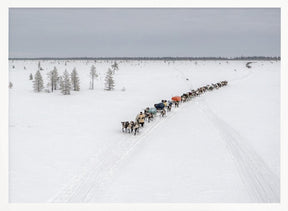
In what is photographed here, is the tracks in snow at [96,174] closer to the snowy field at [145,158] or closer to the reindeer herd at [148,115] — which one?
the snowy field at [145,158]

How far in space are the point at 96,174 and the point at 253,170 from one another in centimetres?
617

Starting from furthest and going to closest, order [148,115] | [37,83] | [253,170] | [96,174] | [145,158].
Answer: [37,83] < [148,115] < [145,158] < [253,170] < [96,174]

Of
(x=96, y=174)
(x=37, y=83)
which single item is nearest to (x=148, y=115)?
(x=96, y=174)

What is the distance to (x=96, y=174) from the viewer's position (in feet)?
35.6

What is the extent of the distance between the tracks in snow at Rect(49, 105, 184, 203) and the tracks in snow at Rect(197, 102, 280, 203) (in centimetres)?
480

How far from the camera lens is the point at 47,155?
41.5ft

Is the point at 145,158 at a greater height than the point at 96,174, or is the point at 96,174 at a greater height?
the point at 145,158

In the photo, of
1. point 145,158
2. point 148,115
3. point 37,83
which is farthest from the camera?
point 37,83

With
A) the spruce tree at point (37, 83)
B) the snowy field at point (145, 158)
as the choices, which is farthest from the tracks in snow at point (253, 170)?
the spruce tree at point (37, 83)

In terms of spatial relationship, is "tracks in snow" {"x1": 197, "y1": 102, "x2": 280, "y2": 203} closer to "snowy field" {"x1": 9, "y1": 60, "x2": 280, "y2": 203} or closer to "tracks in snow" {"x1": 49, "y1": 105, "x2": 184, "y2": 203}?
"snowy field" {"x1": 9, "y1": 60, "x2": 280, "y2": 203}

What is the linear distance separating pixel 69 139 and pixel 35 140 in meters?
1.68

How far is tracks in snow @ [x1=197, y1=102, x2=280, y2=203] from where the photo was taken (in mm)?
9531

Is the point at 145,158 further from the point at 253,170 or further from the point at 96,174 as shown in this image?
the point at 253,170

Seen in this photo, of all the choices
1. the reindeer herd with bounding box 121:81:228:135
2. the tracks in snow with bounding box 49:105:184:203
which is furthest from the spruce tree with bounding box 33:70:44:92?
the tracks in snow with bounding box 49:105:184:203
